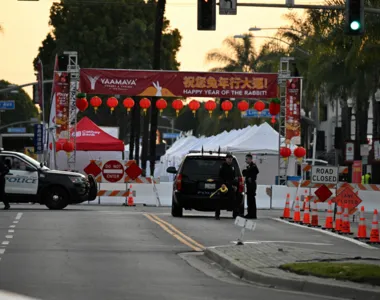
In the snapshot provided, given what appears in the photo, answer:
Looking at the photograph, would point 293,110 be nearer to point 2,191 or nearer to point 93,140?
point 93,140

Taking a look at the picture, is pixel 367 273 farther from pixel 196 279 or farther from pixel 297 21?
pixel 297 21

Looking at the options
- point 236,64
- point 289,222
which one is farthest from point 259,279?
point 236,64

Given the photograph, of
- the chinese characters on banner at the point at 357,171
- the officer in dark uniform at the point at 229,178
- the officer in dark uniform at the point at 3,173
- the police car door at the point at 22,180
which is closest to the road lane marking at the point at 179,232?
the officer in dark uniform at the point at 229,178

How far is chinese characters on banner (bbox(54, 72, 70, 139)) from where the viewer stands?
45938 millimetres

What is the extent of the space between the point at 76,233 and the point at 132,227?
2.61 m

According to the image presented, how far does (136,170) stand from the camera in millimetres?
44312

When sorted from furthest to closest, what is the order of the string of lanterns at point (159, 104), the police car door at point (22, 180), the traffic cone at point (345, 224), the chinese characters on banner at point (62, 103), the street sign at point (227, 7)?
1. the string of lanterns at point (159, 104)
2. the chinese characters on banner at point (62, 103)
3. the police car door at point (22, 180)
4. the street sign at point (227, 7)
5. the traffic cone at point (345, 224)

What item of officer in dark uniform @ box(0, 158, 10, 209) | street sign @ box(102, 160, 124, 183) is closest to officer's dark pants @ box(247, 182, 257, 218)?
officer in dark uniform @ box(0, 158, 10, 209)

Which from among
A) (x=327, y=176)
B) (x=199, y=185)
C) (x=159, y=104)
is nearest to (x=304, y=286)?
(x=199, y=185)

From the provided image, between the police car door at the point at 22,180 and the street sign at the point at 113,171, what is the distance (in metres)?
8.05

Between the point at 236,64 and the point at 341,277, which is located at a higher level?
the point at 236,64

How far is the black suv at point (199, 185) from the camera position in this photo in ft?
105

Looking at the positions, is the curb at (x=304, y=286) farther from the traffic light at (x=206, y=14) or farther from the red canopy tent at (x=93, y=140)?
the red canopy tent at (x=93, y=140)

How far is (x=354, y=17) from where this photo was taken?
88.5 feet
